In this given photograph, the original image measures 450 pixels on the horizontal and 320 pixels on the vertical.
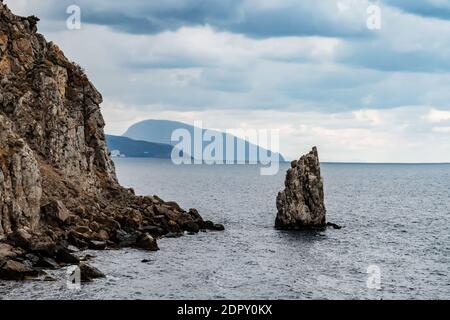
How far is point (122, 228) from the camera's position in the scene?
88062 millimetres

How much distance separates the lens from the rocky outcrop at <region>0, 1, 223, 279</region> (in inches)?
2859

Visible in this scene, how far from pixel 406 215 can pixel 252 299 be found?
92367 mm

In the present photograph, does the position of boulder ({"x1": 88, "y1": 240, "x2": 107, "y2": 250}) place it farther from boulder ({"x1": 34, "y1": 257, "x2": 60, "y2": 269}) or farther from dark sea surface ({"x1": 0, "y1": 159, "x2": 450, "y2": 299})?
boulder ({"x1": 34, "y1": 257, "x2": 60, "y2": 269})

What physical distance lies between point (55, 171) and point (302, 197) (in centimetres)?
3732

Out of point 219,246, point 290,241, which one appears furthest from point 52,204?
point 290,241

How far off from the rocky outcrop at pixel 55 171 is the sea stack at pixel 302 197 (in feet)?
34.9

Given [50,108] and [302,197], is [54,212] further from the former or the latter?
[302,197]

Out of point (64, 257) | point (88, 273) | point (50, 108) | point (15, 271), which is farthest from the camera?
point (50, 108)

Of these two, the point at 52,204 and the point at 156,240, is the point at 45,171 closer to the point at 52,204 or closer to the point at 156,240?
the point at 52,204

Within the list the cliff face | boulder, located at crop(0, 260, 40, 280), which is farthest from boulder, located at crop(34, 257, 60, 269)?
the cliff face

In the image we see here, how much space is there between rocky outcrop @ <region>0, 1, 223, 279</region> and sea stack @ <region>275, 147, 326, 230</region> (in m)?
10.6

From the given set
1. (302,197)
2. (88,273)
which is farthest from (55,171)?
(302,197)

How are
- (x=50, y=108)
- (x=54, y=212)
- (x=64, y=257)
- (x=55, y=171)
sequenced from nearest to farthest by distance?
1. (x=64, y=257)
2. (x=54, y=212)
3. (x=55, y=171)
4. (x=50, y=108)

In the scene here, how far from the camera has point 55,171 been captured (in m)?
92.4
